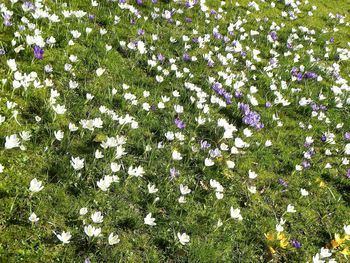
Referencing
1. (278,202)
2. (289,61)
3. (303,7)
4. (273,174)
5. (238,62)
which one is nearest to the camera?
(278,202)

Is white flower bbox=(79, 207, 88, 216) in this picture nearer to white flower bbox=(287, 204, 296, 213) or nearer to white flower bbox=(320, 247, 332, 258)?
white flower bbox=(287, 204, 296, 213)

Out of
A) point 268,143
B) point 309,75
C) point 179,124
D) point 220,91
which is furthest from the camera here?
point 309,75

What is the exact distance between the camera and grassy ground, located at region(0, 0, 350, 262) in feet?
15.9

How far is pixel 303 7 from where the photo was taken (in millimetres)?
13133

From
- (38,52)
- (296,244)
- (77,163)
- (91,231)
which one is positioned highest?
(38,52)

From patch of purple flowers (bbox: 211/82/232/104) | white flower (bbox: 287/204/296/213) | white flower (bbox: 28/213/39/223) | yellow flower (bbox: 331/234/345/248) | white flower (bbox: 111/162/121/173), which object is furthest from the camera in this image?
patch of purple flowers (bbox: 211/82/232/104)

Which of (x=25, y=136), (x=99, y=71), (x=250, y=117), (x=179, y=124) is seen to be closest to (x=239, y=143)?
(x=250, y=117)

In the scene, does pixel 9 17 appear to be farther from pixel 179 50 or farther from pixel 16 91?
pixel 179 50

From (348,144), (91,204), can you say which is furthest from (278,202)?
(91,204)

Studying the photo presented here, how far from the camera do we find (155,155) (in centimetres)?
597

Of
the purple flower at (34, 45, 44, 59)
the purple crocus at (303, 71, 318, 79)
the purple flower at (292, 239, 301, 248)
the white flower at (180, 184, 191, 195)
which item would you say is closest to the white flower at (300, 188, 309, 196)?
the purple flower at (292, 239, 301, 248)

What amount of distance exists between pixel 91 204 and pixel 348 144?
4.96 meters

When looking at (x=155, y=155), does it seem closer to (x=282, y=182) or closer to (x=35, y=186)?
(x=35, y=186)

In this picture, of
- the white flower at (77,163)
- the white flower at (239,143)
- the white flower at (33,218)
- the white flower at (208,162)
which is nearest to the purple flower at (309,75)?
the white flower at (239,143)
